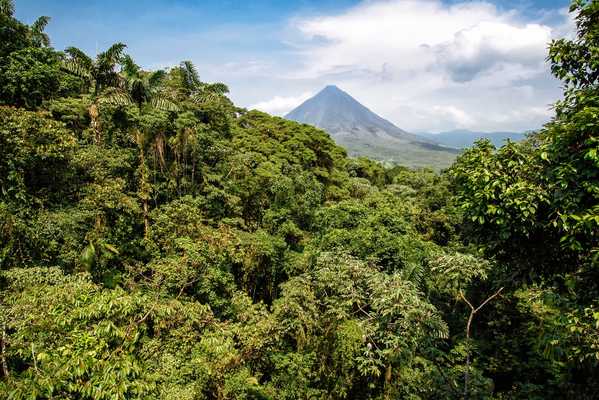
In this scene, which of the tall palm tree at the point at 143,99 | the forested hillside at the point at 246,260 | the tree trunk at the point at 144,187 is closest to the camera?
the forested hillside at the point at 246,260

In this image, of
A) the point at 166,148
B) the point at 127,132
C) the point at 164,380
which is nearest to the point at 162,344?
the point at 164,380

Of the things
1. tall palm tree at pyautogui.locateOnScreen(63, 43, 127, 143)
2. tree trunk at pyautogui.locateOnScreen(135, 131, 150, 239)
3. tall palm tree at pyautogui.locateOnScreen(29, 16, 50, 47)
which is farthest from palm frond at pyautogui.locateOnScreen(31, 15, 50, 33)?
tree trunk at pyautogui.locateOnScreen(135, 131, 150, 239)

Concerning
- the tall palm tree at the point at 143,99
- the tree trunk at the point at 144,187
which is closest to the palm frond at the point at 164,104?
the tall palm tree at the point at 143,99

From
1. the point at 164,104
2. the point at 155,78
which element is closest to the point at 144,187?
the point at 164,104

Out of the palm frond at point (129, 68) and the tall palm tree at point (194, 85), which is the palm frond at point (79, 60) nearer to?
the palm frond at point (129, 68)

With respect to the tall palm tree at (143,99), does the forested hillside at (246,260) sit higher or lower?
lower

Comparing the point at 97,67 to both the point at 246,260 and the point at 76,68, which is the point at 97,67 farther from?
the point at 246,260

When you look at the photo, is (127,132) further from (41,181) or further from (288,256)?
(288,256)

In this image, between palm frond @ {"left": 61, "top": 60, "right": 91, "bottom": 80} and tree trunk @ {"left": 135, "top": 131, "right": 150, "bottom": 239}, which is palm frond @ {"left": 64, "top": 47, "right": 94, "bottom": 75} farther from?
tree trunk @ {"left": 135, "top": 131, "right": 150, "bottom": 239}
